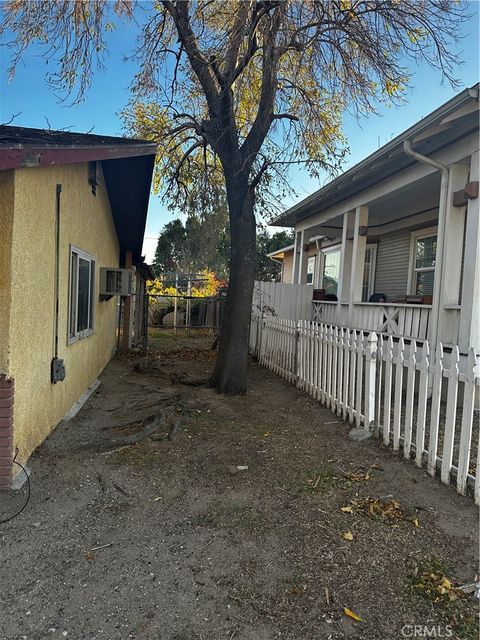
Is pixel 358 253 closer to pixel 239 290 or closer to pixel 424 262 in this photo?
pixel 424 262

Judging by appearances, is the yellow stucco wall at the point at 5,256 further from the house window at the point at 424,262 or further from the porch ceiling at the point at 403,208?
the house window at the point at 424,262

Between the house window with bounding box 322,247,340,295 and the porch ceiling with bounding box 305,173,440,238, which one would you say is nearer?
the porch ceiling with bounding box 305,173,440,238

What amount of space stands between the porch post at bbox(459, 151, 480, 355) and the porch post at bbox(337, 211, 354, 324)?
4.04 metres

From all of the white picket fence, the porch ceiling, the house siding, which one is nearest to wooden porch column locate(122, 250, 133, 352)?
the porch ceiling

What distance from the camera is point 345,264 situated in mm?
10094

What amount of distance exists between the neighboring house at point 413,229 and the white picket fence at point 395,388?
1128 mm

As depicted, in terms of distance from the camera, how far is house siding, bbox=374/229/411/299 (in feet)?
35.4

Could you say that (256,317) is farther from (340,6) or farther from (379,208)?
(340,6)

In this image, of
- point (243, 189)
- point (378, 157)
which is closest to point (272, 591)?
point (243, 189)

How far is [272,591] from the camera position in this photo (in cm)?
230

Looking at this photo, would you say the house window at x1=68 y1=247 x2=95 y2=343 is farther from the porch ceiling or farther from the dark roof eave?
the porch ceiling

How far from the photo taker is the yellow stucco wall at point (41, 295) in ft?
11.6

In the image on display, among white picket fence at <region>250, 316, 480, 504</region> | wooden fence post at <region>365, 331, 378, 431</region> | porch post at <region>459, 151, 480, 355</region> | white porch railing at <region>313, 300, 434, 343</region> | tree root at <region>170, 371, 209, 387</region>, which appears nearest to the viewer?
white picket fence at <region>250, 316, 480, 504</region>

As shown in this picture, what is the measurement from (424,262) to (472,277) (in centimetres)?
473
